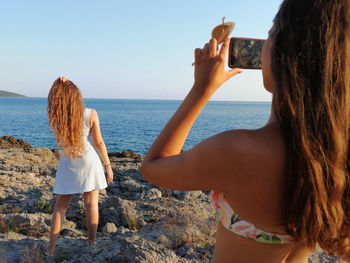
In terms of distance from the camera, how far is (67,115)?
4023mm

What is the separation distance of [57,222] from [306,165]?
3.53 m

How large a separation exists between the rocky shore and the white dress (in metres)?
0.68

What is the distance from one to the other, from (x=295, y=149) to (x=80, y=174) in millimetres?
3342

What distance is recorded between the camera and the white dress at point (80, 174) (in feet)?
12.9

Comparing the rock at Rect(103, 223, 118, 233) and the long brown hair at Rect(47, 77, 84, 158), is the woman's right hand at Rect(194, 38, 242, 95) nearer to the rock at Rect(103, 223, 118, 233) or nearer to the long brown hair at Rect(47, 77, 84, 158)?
the long brown hair at Rect(47, 77, 84, 158)

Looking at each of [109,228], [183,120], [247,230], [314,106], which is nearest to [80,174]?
[109,228]

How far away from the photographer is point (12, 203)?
6441 millimetres

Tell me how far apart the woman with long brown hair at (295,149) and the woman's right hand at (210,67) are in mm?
167

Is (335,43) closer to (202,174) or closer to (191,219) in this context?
(202,174)

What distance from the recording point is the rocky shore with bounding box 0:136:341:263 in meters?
3.44

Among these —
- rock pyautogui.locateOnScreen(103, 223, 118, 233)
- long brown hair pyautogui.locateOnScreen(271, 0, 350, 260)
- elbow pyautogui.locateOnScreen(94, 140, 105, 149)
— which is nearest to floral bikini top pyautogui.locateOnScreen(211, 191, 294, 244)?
long brown hair pyautogui.locateOnScreen(271, 0, 350, 260)

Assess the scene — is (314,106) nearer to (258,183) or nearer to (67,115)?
(258,183)

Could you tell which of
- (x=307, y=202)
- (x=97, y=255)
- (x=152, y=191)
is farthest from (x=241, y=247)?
(x=152, y=191)

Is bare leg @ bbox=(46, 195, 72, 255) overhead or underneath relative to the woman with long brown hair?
underneath
